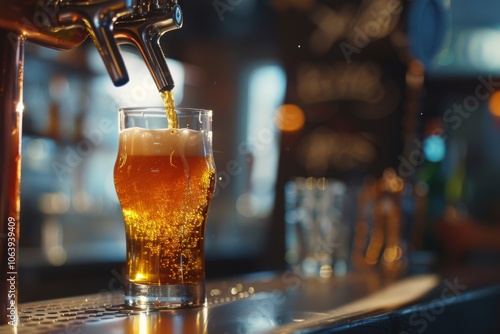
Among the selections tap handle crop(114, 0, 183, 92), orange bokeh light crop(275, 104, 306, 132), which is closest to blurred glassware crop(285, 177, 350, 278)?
tap handle crop(114, 0, 183, 92)

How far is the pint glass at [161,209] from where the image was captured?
112cm

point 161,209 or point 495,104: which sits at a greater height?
point 495,104

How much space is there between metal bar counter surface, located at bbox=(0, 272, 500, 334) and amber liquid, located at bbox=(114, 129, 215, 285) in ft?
0.20

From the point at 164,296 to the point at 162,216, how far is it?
0.11m

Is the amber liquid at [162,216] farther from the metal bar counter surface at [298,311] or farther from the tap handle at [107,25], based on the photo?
the tap handle at [107,25]

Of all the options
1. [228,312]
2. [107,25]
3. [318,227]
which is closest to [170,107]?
[107,25]

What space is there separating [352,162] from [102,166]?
1.34 metres

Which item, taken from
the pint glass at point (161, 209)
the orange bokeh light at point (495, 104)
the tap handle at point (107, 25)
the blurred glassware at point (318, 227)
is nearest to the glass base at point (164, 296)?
the pint glass at point (161, 209)

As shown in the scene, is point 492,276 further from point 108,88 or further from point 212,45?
point 212,45

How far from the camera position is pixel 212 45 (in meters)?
5.09

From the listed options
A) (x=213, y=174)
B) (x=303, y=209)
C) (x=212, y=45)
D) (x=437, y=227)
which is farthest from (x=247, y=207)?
(x=213, y=174)

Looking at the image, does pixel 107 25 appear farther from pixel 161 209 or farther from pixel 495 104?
pixel 495 104

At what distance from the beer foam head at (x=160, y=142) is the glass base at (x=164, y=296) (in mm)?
186

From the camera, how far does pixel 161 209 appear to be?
1.12 meters
